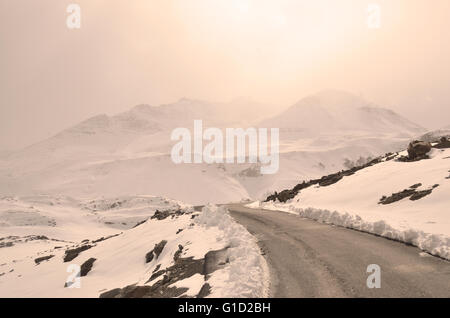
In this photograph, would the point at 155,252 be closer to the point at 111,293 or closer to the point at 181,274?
the point at 111,293

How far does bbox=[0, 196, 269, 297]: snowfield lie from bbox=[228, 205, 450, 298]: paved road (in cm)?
67

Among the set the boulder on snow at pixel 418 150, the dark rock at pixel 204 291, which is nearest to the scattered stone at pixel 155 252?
the dark rock at pixel 204 291

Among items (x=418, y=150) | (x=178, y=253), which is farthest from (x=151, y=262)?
(x=418, y=150)

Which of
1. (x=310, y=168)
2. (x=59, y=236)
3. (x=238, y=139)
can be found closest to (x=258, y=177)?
(x=310, y=168)

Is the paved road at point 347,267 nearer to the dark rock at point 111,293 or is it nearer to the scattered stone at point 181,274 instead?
the scattered stone at point 181,274

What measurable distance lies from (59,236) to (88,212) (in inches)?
650

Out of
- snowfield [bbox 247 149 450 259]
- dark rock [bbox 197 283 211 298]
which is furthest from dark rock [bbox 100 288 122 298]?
snowfield [bbox 247 149 450 259]

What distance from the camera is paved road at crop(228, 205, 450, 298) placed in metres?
7.29

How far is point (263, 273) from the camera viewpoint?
907 centimetres

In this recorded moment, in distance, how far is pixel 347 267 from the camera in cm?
899

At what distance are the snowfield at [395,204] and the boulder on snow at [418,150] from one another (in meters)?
0.57

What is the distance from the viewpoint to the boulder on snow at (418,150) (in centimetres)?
2538

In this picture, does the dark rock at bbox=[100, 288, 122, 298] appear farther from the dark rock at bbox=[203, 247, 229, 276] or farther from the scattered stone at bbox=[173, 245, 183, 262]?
the dark rock at bbox=[203, 247, 229, 276]

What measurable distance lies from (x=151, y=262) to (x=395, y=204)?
553 inches
